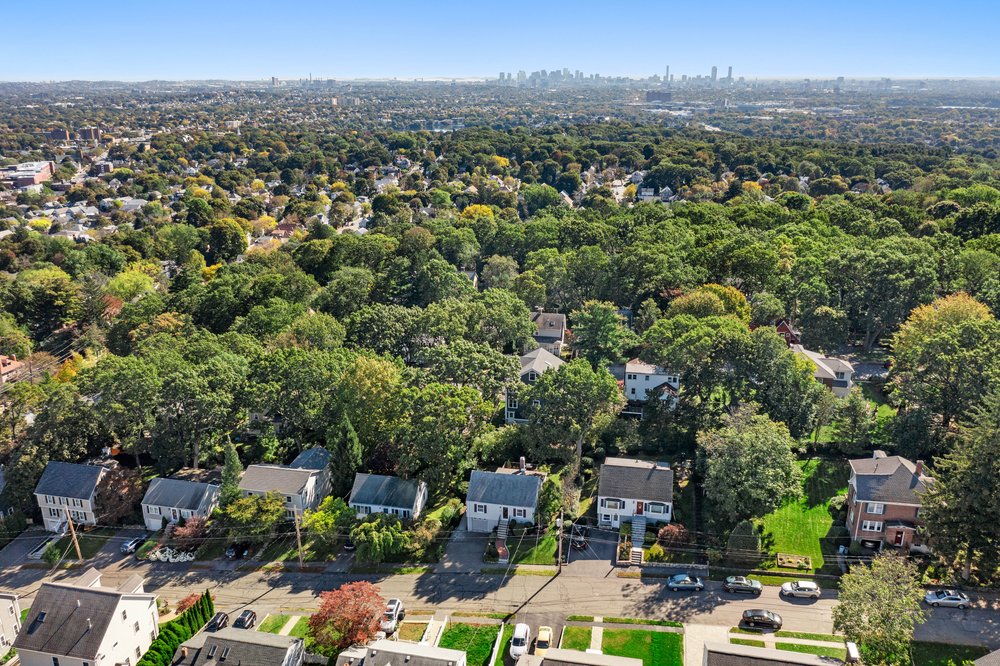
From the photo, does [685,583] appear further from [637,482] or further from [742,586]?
[637,482]

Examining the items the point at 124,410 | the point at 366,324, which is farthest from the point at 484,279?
the point at 124,410

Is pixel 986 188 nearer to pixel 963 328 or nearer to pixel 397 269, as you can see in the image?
pixel 963 328

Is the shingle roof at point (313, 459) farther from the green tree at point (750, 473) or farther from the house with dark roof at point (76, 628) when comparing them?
the green tree at point (750, 473)

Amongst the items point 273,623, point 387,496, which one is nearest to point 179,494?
point 273,623

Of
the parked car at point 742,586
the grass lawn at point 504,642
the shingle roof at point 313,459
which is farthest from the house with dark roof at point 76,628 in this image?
the parked car at point 742,586

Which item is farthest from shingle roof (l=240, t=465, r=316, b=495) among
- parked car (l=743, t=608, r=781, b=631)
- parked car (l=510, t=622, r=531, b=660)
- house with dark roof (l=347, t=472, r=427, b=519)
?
parked car (l=743, t=608, r=781, b=631)
